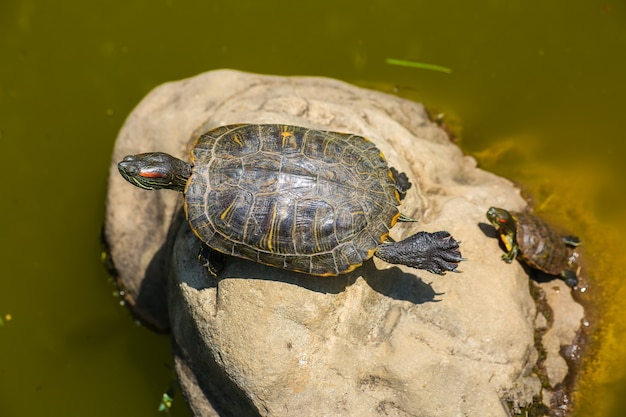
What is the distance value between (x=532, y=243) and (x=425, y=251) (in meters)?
1.38

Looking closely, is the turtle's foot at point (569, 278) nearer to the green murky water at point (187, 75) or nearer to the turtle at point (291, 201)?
the green murky water at point (187, 75)

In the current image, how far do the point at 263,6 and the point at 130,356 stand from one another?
179 inches

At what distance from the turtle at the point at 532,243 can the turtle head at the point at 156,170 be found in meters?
2.81

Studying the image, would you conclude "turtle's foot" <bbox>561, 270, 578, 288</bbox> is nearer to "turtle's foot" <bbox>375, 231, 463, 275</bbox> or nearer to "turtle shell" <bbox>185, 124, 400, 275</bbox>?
"turtle's foot" <bbox>375, 231, 463, 275</bbox>

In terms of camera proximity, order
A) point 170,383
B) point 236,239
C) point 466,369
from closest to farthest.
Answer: point 236,239, point 466,369, point 170,383

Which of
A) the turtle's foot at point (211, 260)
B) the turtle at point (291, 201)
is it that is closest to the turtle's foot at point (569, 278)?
the turtle at point (291, 201)

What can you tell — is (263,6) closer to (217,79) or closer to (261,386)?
(217,79)

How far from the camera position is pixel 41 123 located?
21.2 feet

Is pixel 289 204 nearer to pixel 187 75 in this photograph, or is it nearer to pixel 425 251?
pixel 425 251

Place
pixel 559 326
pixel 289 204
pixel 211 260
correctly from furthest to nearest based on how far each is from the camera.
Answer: pixel 559 326
pixel 211 260
pixel 289 204

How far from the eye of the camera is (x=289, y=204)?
399cm

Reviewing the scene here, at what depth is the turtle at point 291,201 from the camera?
13.1ft

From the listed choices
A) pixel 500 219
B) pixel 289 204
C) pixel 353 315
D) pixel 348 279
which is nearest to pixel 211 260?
pixel 289 204

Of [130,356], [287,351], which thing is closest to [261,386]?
[287,351]
